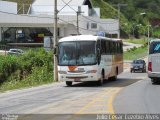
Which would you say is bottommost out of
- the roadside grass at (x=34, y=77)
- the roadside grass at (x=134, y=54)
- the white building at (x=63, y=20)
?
the roadside grass at (x=34, y=77)

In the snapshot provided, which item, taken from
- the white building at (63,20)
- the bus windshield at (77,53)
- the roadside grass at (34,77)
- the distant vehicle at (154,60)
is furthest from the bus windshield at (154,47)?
the white building at (63,20)

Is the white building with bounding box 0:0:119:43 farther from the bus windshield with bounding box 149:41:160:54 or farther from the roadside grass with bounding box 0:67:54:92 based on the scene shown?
the bus windshield with bounding box 149:41:160:54

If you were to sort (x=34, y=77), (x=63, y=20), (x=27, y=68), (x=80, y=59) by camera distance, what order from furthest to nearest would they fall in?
(x=63, y=20) < (x=27, y=68) < (x=34, y=77) < (x=80, y=59)

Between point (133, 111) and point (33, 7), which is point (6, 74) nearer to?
point (133, 111)

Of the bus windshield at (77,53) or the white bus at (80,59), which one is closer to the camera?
the white bus at (80,59)

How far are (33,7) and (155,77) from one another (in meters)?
83.5

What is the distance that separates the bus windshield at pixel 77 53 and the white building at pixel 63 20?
158 feet

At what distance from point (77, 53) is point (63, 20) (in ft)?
221

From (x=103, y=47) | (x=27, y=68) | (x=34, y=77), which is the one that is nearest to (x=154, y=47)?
(x=103, y=47)

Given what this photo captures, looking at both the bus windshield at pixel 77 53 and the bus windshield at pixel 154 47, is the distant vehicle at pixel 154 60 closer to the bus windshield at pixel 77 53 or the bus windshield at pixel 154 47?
the bus windshield at pixel 154 47

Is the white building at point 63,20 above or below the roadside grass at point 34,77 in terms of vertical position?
above

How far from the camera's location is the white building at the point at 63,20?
3780 inches

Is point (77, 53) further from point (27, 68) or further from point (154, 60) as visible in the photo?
point (27, 68)

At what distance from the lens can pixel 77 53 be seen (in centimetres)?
3162
